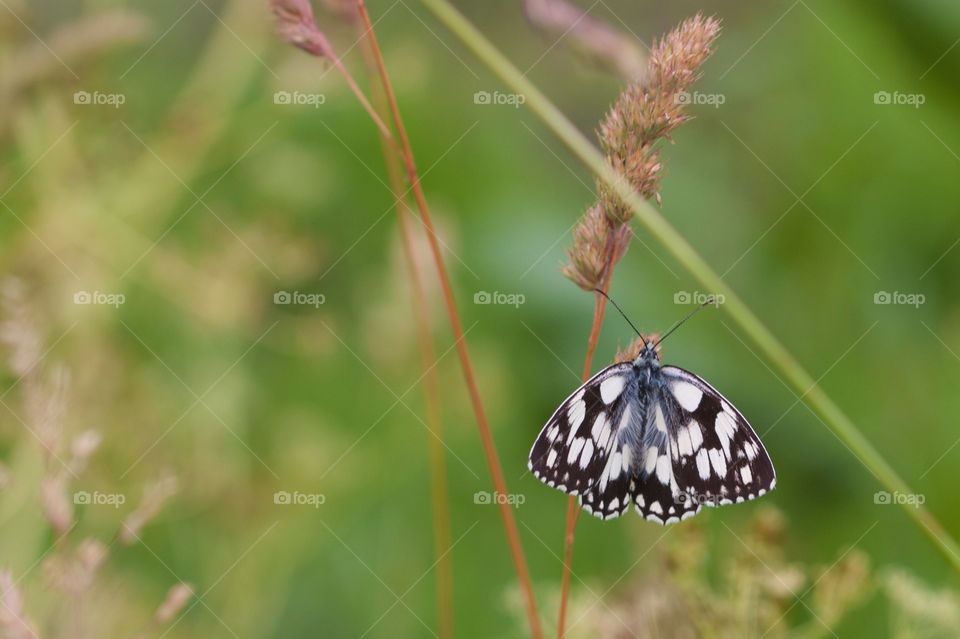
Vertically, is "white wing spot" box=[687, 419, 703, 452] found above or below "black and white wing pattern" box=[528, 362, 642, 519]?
above

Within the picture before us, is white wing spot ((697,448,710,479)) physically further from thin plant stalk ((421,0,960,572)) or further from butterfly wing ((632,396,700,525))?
thin plant stalk ((421,0,960,572))

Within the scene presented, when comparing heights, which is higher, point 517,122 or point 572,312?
point 517,122

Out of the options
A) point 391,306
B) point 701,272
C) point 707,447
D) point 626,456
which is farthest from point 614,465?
point 391,306

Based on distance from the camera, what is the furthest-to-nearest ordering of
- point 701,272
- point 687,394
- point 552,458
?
point 687,394 → point 552,458 → point 701,272

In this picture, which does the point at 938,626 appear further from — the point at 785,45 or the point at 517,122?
the point at 517,122

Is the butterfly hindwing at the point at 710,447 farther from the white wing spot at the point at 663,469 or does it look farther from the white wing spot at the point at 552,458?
the white wing spot at the point at 552,458

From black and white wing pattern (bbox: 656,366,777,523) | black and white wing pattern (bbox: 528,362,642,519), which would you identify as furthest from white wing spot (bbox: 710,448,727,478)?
black and white wing pattern (bbox: 528,362,642,519)

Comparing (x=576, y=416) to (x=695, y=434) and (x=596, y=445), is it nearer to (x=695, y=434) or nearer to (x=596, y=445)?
(x=596, y=445)

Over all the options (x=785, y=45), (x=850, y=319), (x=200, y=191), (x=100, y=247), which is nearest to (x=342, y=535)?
(x=100, y=247)
